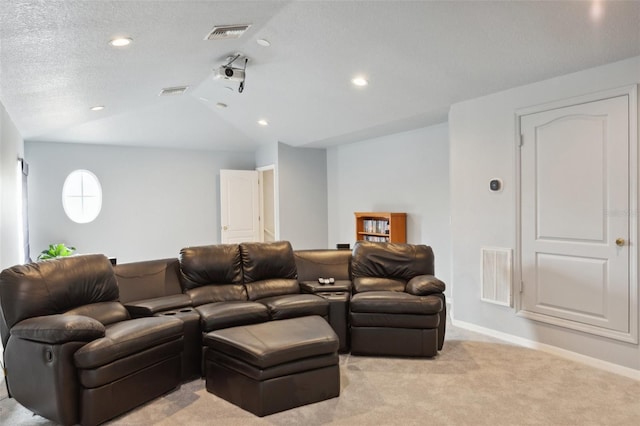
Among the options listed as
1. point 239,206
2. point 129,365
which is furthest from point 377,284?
point 239,206

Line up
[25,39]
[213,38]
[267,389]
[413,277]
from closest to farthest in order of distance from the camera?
[25,39] < [267,389] < [213,38] < [413,277]

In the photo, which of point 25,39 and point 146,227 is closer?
point 25,39

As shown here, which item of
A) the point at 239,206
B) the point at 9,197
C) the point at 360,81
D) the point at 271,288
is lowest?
the point at 271,288

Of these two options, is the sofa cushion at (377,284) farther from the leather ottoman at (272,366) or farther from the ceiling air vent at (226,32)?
the ceiling air vent at (226,32)

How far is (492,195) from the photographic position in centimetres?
413

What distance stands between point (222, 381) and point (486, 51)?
3.17 meters

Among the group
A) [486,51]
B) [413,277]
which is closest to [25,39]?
[486,51]

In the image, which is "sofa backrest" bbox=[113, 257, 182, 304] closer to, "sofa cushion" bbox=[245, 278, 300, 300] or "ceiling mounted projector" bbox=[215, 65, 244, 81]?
"sofa cushion" bbox=[245, 278, 300, 300]

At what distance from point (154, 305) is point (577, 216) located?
3.52 metres

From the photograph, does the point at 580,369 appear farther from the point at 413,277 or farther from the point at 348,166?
the point at 348,166

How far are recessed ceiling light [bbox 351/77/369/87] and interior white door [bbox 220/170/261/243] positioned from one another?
3.82m

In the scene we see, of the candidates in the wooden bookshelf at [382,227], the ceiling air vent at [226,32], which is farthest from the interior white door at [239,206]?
the ceiling air vent at [226,32]

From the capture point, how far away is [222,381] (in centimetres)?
287

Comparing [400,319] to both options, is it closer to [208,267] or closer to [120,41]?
[208,267]
